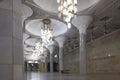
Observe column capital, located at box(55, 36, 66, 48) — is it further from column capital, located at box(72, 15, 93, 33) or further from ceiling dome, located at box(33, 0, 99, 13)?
ceiling dome, located at box(33, 0, 99, 13)

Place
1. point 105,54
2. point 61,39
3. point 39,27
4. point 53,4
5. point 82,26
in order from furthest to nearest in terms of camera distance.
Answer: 1. point 61,39
2. point 39,27
3. point 82,26
4. point 105,54
5. point 53,4

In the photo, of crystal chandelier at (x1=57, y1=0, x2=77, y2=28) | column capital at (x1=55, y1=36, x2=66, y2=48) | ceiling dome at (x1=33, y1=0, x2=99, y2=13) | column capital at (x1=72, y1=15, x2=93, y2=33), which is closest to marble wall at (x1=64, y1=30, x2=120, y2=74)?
column capital at (x1=72, y1=15, x2=93, y2=33)

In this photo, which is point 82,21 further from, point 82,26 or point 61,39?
point 61,39

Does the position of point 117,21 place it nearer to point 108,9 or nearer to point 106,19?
point 106,19

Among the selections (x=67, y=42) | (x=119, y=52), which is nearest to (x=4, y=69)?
(x=119, y=52)

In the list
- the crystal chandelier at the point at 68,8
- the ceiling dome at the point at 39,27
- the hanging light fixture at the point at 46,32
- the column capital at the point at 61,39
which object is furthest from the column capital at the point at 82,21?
the column capital at the point at 61,39

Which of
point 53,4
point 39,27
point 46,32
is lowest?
point 46,32

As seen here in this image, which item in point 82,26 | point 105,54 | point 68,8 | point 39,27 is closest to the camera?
point 68,8

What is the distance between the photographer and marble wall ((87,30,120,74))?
51.2 feet

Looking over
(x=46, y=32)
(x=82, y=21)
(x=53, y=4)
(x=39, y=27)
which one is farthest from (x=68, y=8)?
(x=39, y=27)

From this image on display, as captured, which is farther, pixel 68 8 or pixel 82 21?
pixel 82 21

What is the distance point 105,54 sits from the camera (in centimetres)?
1728

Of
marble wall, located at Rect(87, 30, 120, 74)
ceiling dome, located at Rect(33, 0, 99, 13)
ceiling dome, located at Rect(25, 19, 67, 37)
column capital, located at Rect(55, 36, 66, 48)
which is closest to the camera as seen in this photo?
ceiling dome, located at Rect(33, 0, 99, 13)

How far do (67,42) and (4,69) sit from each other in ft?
Answer: 85.8
